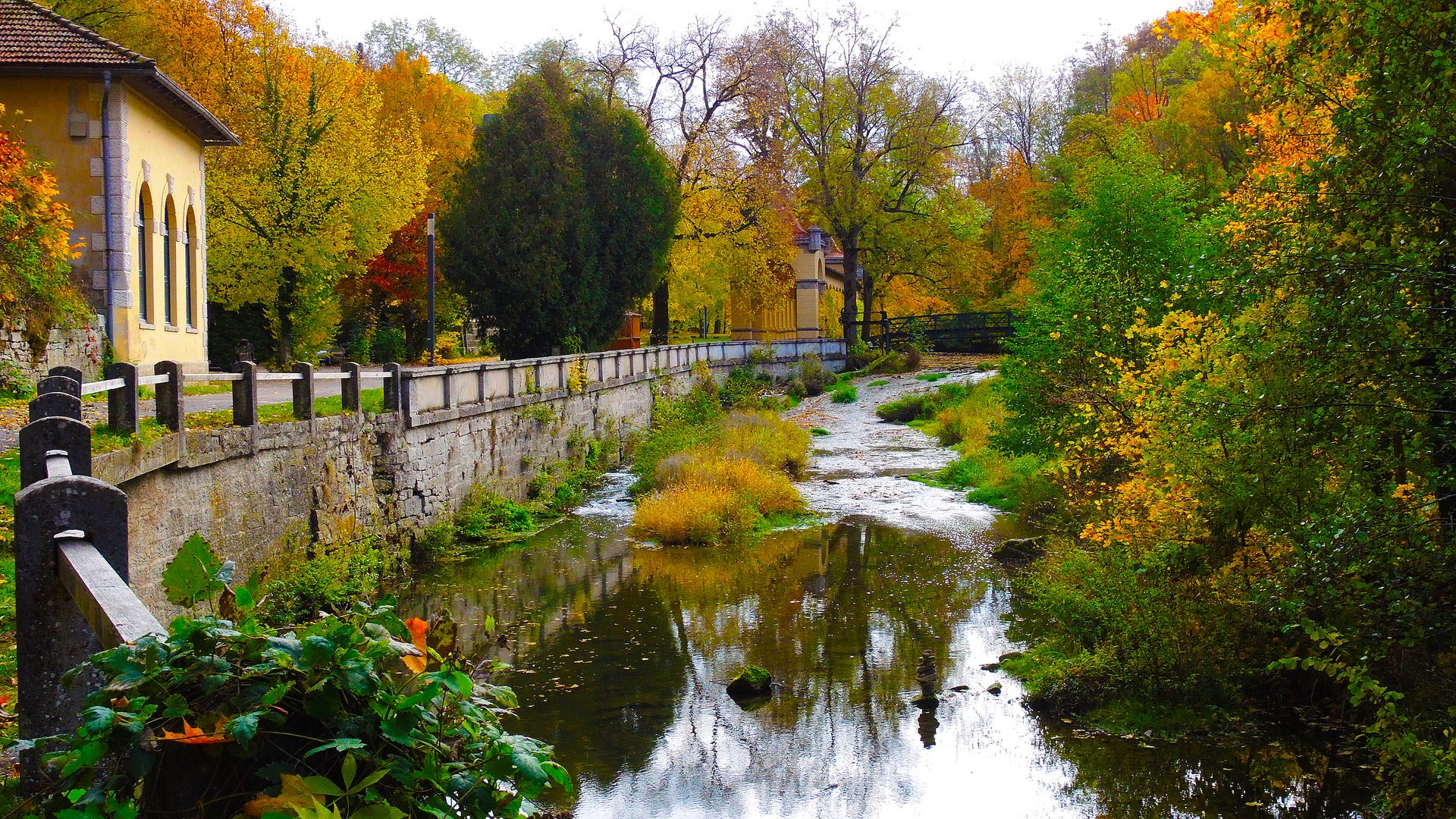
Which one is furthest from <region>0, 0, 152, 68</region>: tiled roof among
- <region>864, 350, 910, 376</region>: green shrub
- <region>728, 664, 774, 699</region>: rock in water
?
<region>864, 350, 910, 376</region>: green shrub

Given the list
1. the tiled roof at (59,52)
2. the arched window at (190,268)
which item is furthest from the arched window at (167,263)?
the tiled roof at (59,52)

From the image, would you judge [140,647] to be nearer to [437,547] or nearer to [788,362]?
[437,547]

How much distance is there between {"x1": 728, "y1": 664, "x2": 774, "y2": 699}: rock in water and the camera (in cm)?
977

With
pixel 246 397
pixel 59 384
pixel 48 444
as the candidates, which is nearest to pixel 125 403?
pixel 246 397

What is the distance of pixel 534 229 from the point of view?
81.8 feet

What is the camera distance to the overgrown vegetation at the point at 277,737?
2.18m

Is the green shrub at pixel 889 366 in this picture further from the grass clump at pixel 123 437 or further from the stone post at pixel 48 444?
the stone post at pixel 48 444

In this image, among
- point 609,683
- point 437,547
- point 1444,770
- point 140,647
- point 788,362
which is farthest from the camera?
point 788,362

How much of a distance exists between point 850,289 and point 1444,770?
1702 inches

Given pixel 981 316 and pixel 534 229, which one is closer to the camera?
pixel 534 229

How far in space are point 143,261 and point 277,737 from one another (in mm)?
19305

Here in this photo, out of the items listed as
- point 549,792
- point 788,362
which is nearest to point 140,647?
point 549,792

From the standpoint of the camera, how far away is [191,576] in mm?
2852

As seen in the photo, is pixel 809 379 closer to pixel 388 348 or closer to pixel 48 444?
pixel 388 348
